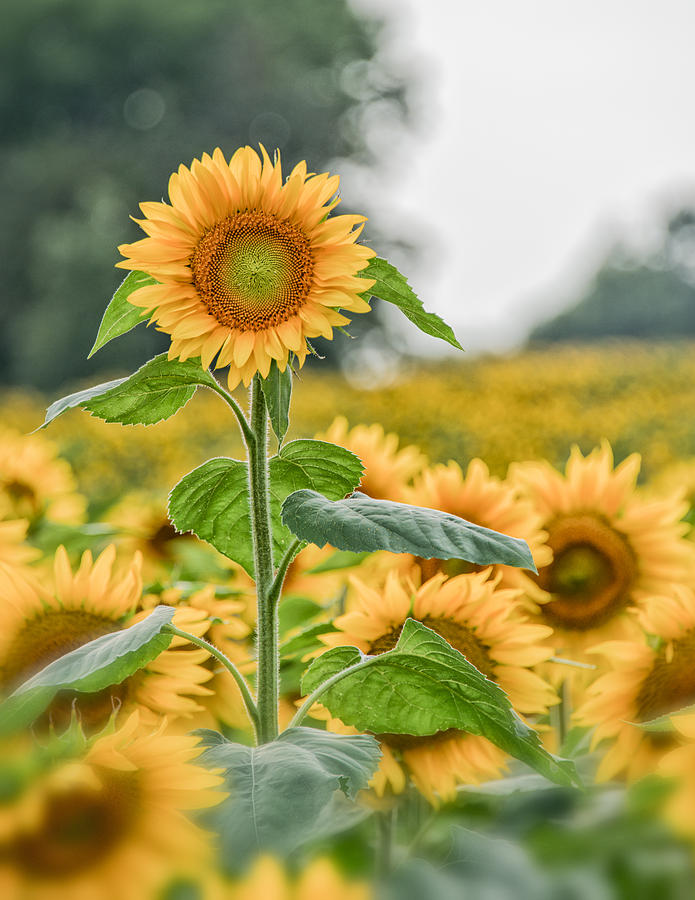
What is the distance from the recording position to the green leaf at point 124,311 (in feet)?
2.55

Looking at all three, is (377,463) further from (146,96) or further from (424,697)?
(146,96)

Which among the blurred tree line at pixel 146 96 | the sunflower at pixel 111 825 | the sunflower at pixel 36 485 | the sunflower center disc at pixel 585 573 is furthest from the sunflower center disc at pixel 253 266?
the blurred tree line at pixel 146 96

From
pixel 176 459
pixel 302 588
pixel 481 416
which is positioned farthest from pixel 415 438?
pixel 302 588

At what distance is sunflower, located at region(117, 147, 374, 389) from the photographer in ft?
2.38

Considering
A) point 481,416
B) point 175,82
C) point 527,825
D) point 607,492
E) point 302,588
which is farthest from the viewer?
point 175,82

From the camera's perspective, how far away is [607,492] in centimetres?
112

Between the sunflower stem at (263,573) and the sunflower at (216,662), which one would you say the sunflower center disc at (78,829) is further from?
the sunflower at (216,662)

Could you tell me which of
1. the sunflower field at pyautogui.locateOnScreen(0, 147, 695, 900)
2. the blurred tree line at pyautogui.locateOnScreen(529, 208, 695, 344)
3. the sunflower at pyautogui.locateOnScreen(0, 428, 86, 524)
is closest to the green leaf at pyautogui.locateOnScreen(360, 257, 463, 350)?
the sunflower field at pyautogui.locateOnScreen(0, 147, 695, 900)

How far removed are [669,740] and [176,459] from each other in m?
4.20

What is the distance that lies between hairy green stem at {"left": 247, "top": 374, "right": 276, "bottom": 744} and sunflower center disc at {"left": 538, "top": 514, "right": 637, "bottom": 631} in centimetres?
38

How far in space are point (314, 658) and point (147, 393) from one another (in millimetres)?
273

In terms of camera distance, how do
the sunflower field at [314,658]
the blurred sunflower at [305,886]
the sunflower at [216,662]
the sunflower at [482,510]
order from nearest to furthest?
the blurred sunflower at [305,886], the sunflower field at [314,658], the sunflower at [216,662], the sunflower at [482,510]

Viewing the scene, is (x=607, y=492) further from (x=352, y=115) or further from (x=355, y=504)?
(x=352, y=115)

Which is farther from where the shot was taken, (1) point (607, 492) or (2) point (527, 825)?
(1) point (607, 492)
